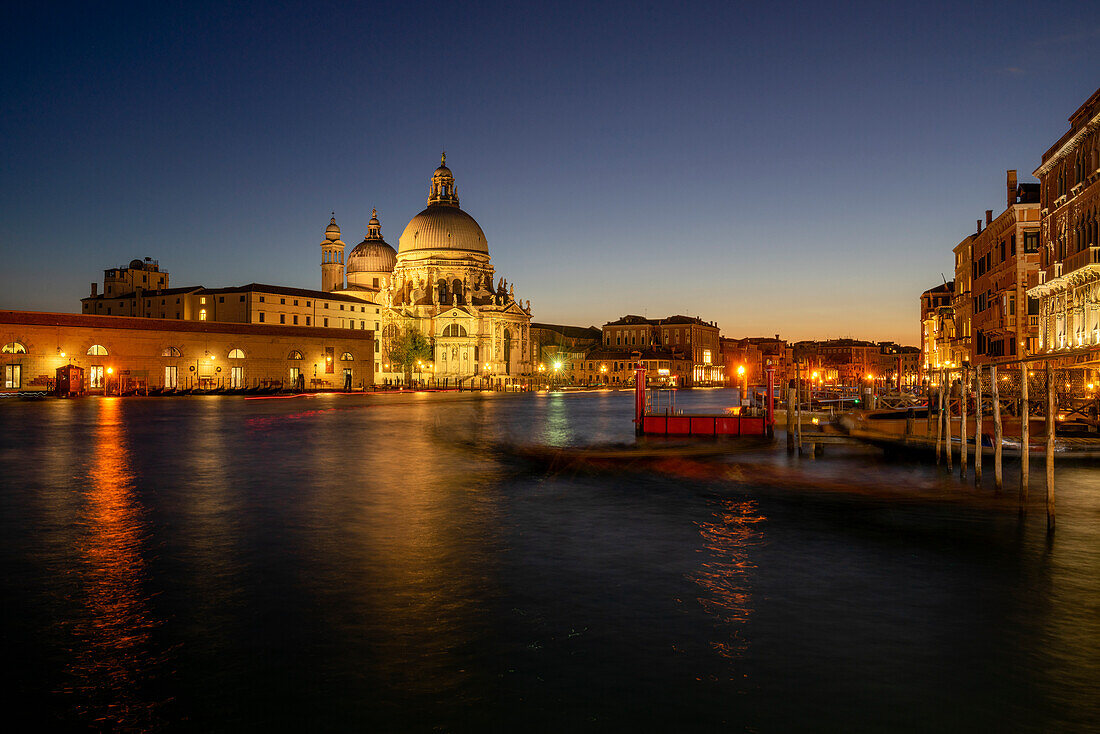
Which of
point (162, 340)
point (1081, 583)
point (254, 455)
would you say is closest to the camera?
point (1081, 583)

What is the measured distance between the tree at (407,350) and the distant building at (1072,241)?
241 feet

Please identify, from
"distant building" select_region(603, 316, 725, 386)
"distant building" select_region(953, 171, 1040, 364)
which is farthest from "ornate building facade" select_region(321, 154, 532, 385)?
"distant building" select_region(953, 171, 1040, 364)

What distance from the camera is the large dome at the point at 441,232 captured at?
344 ft

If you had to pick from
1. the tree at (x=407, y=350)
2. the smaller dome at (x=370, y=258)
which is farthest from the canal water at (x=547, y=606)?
the smaller dome at (x=370, y=258)

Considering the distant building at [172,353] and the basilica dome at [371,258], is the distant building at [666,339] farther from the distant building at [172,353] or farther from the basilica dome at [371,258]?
the distant building at [172,353]

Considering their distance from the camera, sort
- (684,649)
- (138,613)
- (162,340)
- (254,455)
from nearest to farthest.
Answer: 1. (684,649)
2. (138,613)
3. (254,455)
4. (162,340)

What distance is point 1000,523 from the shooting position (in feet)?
42.7

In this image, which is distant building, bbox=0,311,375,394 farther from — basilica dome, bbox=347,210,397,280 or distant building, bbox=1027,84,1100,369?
distant building, bbox=1027,84,1100,369

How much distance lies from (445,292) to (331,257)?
18202 millimetres

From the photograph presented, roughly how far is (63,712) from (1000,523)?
13.0 m

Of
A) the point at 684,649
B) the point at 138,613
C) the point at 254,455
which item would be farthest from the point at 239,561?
the point at 254,455

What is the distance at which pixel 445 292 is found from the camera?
339ft

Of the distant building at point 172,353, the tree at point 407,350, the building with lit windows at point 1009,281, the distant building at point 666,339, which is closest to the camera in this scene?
the building with lit windows at point 1009,281

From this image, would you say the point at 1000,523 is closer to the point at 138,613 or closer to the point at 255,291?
the point at 138,613
